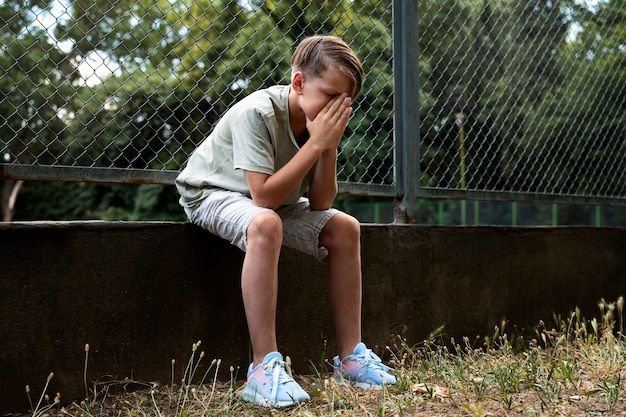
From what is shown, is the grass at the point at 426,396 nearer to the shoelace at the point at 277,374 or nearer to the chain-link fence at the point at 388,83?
the shoelace at the point at 277,374

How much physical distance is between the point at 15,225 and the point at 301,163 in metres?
0.96

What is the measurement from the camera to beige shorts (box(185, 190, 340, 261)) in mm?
2506

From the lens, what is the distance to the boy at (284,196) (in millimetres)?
2385

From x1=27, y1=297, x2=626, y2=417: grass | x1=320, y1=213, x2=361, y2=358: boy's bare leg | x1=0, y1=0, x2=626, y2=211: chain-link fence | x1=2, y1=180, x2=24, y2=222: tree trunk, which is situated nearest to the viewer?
x1=27, y1=297, x2=626, y2=417: grass

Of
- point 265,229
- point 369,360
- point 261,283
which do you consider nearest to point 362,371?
point 369,360

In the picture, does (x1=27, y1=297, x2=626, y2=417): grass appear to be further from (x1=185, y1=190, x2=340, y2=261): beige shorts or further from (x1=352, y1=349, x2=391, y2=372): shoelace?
(x1=185, y1=190, x2=340, y2=261): beige shorts

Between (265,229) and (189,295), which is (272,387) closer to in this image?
(265,229)

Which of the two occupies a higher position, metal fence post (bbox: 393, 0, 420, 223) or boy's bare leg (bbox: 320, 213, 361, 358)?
metal fence post (bbox: 393, 0, 420, 223)

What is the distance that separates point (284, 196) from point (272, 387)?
651 millimetres

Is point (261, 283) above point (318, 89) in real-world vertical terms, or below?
below

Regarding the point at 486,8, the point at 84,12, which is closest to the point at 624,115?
the point at 486,8

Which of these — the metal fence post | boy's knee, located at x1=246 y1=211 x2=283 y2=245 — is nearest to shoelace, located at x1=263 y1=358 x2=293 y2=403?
boy's knee, located at x1=246 y1=211 x2=283 y2=245

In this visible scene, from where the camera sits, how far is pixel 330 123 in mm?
2553

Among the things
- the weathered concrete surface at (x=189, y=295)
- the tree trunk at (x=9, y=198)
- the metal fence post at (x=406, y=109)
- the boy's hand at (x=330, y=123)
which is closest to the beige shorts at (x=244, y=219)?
the weathered concrete surface at (x=189, y=295)
